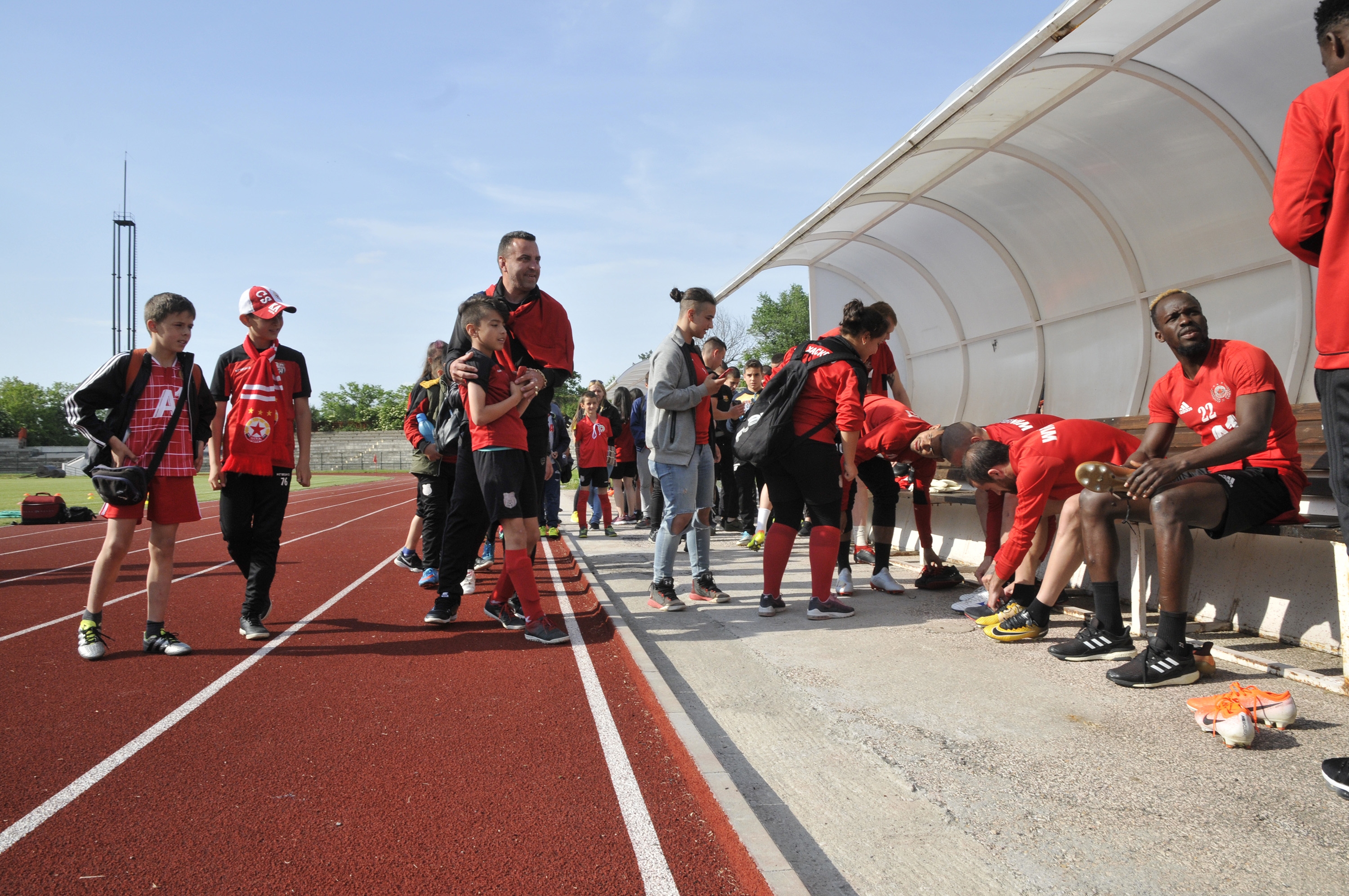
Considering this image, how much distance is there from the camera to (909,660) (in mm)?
4070

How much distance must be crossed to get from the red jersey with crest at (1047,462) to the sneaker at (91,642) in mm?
4948

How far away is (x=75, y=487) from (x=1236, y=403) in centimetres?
3449

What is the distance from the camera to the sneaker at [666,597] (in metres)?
5.53

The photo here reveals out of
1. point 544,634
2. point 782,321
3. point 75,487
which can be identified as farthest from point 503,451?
point 782,321

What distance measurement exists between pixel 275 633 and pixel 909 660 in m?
3.93

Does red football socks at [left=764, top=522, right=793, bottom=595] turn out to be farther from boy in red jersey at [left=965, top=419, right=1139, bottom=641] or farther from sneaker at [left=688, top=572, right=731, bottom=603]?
boy in red jersey at [left=965, top=419, right=1139, bottom=641]

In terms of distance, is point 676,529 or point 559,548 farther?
point 559,548

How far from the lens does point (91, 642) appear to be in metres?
4.56

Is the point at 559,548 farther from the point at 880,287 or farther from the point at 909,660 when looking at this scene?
the point at 909,660

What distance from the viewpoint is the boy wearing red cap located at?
4922mm

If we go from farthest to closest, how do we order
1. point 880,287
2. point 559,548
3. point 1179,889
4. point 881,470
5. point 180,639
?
point 880,287 < point 559,548 < point 881,470 < point 180,639 < point 1179,889

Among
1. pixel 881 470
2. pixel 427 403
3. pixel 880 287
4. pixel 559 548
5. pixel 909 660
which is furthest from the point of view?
pixel 880 287

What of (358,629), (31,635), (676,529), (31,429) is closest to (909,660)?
(676,529)

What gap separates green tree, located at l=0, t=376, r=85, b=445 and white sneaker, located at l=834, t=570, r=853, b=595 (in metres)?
92.3
